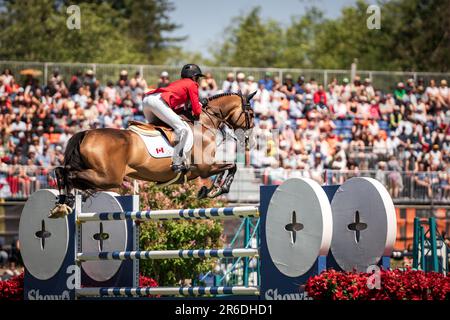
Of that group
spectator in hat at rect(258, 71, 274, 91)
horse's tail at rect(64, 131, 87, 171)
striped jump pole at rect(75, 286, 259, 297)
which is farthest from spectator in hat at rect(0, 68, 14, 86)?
striped jump pole at rect(75, 286, 259, 297)

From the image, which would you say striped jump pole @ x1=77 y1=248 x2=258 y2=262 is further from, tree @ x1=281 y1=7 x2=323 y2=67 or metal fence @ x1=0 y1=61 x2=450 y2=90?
tree @ x1=281 y1=7 x2=323 y2=67

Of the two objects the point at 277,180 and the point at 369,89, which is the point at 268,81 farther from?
the point at 277,180

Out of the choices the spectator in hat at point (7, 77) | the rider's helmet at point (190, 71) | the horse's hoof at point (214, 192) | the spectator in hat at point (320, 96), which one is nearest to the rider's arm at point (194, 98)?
the rider's helmet at point (190, 71)

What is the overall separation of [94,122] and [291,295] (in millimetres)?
13122

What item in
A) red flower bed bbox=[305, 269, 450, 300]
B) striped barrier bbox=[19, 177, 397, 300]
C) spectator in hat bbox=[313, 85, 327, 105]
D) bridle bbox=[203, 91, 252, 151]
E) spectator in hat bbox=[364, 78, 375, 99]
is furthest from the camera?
spectator in hat bbox=[364, 78, 375, 99]

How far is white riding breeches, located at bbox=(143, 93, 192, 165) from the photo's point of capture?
36.9 feet

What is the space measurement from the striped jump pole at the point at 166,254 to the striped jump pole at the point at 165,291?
0.33 m

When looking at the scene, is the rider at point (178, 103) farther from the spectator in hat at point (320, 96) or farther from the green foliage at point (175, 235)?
the spectator in hat at point (320, 96)

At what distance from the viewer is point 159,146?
1116 centimetres

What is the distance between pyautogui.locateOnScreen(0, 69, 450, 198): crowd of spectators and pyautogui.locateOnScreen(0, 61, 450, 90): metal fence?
1.01 ft

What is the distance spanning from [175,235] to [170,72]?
38.6 feet

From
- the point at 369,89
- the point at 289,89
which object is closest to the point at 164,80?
the point at 289,89

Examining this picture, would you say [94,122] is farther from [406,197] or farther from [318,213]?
[318,213]
